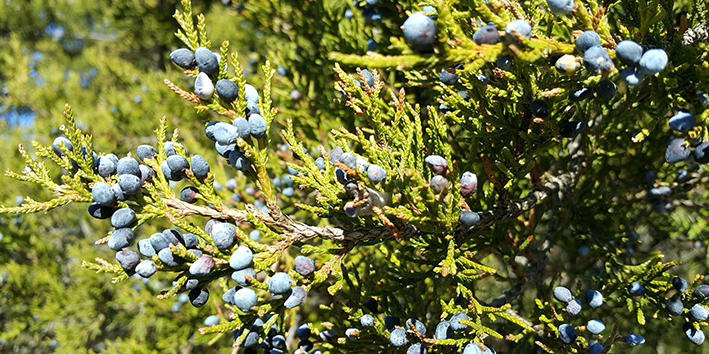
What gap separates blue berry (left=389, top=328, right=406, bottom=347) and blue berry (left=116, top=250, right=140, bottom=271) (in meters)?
0.70

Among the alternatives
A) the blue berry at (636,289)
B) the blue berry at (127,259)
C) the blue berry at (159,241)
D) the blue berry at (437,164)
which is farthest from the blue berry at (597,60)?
the blue berry at (127,259)

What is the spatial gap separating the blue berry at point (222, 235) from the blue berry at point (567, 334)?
97cm

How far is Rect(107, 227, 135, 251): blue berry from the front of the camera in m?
1.00

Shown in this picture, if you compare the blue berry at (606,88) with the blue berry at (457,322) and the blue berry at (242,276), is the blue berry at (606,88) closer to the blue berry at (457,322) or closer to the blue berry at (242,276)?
the blue berry at (457,322)

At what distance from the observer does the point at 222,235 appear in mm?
1000

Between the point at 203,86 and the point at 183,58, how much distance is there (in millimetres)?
79

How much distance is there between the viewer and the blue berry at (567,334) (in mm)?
1205

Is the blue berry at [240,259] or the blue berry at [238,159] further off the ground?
the blue berry at [238,159]

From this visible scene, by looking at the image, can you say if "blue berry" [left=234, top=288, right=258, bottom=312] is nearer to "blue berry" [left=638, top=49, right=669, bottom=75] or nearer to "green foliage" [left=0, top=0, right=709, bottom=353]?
"green foliage" [left=0, top=0, right=709, bottom=353]

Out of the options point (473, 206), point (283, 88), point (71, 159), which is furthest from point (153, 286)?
point (473, 206)

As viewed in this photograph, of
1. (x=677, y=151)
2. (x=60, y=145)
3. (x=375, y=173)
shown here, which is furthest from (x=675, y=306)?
(x=60, y=145)

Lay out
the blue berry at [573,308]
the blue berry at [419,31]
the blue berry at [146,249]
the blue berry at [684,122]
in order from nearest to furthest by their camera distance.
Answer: the blue berry at [419,31] < the blue berry at [684,122] < the blue berry at [146,249] < the blue berry at [573,308]

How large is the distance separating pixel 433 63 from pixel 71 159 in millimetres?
952

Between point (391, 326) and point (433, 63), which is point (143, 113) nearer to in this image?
point (391, 326)
